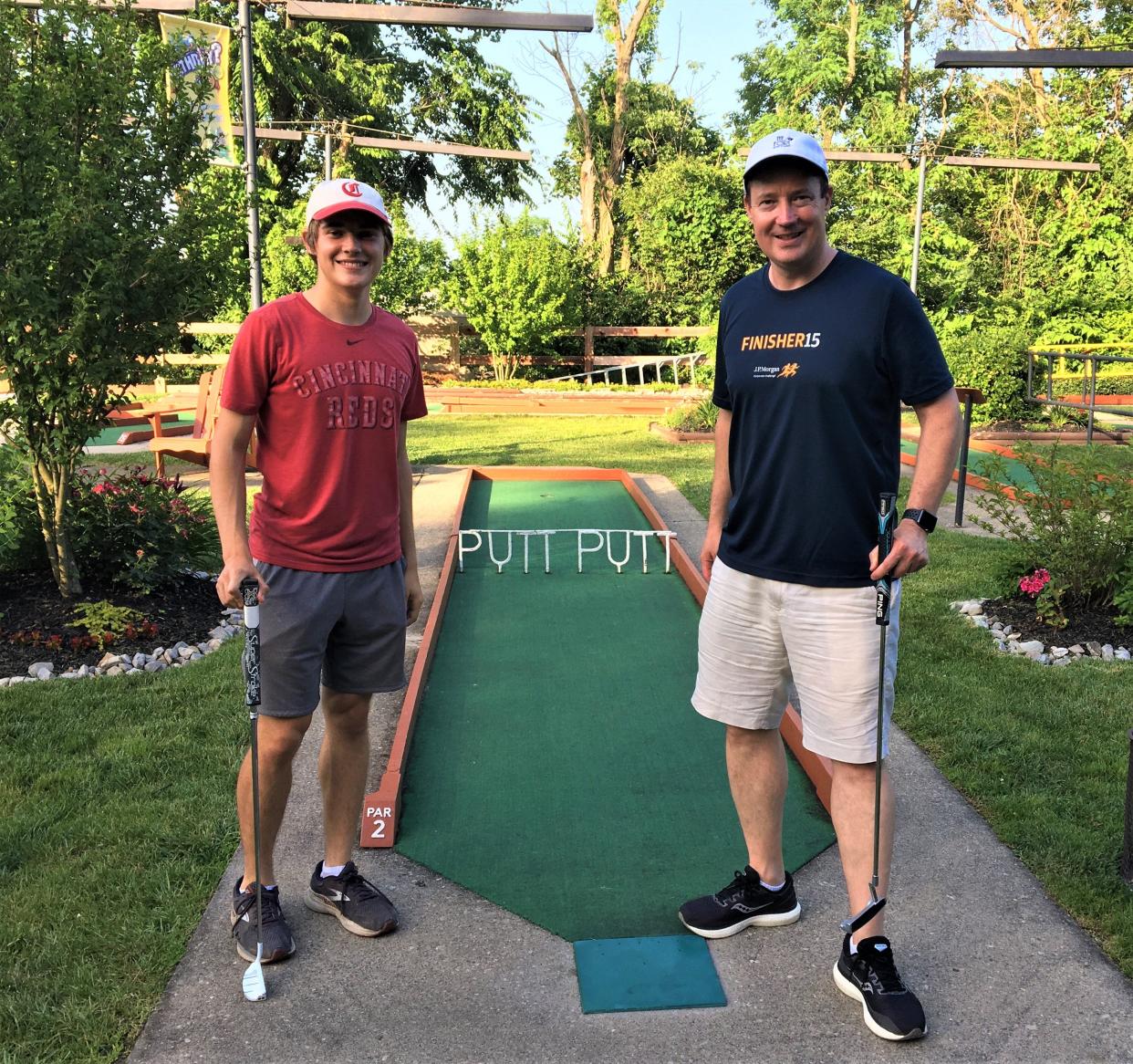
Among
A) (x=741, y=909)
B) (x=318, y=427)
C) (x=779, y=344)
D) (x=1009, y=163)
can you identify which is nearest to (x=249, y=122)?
(x=318, y=427)

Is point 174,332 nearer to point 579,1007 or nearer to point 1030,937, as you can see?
point 579,1007

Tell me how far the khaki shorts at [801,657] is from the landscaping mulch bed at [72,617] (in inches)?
141

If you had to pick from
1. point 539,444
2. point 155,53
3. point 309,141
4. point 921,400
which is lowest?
point 539,444

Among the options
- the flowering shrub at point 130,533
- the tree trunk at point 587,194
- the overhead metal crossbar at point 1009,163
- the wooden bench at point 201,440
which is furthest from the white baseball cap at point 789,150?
the tree trunk at point 587,194

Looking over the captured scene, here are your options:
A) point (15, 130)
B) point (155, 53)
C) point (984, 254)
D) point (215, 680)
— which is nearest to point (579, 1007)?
point (215, 680)

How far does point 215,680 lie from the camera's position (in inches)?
191

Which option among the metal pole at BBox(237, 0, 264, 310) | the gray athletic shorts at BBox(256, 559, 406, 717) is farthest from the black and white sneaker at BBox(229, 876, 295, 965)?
the metal pole at BBox(237, 0, 264, 310)

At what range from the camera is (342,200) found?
2.63m

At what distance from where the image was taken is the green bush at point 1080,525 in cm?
555

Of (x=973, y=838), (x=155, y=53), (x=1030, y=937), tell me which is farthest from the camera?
(x=155, y=53)

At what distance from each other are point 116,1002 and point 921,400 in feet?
7.92

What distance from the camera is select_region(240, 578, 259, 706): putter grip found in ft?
8.57

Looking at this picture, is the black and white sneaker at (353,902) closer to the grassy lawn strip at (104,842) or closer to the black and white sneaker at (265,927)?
the black and white sneaker at (265,927)

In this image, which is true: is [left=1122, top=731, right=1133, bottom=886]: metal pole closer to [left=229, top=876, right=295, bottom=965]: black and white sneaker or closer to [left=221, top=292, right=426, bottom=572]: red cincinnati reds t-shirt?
[left=221, top=292, right=426, bottom=572]: red cincinnati reds t-shirt
